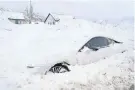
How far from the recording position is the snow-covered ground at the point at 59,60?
20.8 feet

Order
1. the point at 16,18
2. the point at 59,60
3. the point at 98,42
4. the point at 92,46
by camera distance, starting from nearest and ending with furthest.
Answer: the point at 59,60 < the point at 92,46 < the point at 98,42 < the point at 16,18

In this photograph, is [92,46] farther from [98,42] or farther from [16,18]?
[16,18]

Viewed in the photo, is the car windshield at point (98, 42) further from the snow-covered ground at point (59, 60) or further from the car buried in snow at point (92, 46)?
the snow-covered ground at point (59, 60)

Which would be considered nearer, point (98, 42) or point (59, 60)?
point (59, 60)

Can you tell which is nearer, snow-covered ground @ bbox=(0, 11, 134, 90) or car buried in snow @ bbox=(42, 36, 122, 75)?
snow-covered ground @ bbox=(0, 11, 134, 90)

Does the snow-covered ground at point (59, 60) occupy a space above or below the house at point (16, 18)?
below

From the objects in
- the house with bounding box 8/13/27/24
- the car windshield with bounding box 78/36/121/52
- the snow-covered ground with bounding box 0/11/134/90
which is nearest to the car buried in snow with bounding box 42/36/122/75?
the car windshield with bounding box 78/36/121/52

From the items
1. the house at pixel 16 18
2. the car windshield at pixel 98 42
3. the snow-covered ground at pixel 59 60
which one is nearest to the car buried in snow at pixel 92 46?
the car windshield at pixel 98 42

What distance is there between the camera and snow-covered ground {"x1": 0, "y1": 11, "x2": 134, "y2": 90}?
6.35m

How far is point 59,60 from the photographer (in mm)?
7383

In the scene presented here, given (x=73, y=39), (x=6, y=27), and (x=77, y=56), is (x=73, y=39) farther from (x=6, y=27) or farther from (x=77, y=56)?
(x=6, y=27)

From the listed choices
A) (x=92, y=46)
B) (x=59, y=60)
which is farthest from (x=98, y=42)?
(x=59, y=60)

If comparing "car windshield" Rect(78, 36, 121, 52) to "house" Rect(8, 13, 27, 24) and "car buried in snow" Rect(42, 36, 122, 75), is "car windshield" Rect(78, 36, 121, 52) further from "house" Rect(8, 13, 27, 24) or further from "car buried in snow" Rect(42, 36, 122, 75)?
"house" Rect(8, 13, 27, 24)

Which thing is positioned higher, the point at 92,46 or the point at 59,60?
the point at 92,46
